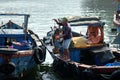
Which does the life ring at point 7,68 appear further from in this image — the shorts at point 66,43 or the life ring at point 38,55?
the shorts at point 66,43

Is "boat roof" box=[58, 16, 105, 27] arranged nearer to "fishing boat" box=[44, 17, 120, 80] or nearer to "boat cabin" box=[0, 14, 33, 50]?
"fishing boat" box=[44, 17, 120, 80]

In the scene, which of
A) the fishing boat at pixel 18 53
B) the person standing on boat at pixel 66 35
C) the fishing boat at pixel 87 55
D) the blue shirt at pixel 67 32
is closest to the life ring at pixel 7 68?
the fishing boat at pixel 18 53

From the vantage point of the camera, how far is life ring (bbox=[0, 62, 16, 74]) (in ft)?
51.1

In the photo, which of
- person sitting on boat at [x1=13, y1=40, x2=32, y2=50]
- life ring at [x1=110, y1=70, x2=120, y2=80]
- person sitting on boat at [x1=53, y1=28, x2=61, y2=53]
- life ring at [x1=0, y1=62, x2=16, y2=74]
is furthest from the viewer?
person sitting on boat at [x1=53, y1=28, x2=61, y2=53]

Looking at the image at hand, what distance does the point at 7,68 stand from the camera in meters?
15.6

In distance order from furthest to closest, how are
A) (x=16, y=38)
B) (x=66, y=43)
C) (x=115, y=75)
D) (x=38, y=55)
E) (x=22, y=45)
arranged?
(x=16, y=38) < (x=22, y=45) < (x=66, y=43) < (x=38, y=55) < (x=115, y=75)

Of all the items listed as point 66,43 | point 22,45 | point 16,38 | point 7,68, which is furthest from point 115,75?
point 16,38

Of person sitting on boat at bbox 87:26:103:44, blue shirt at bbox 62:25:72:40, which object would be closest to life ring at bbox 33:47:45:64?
blue shirt at bbox 62:25:72:40

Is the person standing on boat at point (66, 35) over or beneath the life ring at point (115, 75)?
over

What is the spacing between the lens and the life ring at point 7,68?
15578mm

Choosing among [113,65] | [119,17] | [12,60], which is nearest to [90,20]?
[113,65]

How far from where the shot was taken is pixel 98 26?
17891 mm

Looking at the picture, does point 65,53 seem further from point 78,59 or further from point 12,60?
point 12,60

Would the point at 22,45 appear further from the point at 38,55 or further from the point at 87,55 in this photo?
the point at 87,55
